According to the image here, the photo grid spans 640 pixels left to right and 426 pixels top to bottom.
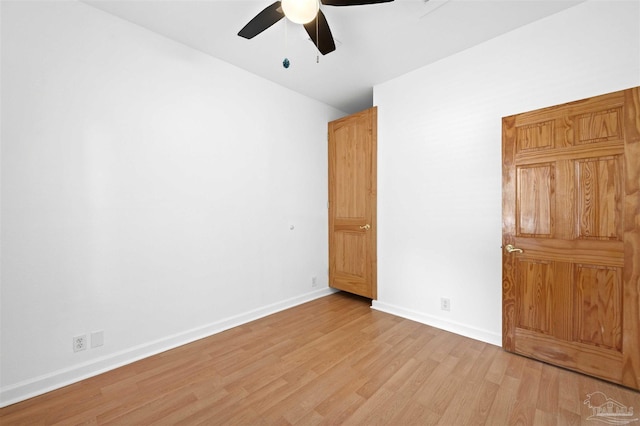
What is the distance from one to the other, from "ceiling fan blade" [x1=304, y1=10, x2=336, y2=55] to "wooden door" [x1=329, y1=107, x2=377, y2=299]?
1441 mm

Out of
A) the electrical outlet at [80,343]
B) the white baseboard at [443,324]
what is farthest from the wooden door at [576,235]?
the electrical outlet at [80,343]

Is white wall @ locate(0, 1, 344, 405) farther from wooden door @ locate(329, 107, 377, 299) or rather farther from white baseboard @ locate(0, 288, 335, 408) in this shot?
wooden door @ locate(329, 107, 377, 299)

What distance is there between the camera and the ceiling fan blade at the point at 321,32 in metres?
1.82

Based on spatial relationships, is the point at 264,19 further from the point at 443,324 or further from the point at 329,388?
the point at 443,324

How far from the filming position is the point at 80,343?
6.41 feet

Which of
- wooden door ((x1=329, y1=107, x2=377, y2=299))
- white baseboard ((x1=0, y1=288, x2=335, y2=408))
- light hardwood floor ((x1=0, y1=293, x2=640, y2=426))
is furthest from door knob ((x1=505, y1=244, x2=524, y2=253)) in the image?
white baseboard ((x1=0, y1=288, x2=335, y2=408))

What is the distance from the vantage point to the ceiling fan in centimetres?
158

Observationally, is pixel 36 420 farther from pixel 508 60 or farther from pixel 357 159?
pixel 508 60

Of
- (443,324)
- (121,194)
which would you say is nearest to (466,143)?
(443,324)

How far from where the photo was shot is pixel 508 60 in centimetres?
236

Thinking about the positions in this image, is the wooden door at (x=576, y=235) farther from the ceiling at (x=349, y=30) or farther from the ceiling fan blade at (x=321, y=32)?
the ceiling fan blade at (x=321, y=32)

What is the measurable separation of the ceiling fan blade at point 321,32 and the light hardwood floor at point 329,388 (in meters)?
2.63

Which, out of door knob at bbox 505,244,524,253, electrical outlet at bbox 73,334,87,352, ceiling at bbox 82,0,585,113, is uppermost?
ceiling at bbox 82,0,585,113

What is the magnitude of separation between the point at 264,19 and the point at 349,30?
34.0 inches
